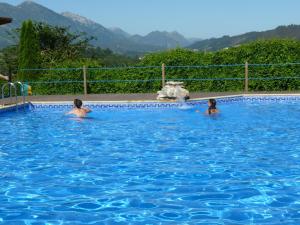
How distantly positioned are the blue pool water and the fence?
23.2ft

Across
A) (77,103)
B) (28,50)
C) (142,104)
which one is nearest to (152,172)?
(77,103)

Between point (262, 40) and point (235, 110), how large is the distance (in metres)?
6.37

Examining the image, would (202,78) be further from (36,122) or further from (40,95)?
(36,122)

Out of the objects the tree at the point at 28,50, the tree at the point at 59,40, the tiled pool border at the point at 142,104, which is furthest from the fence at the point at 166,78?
the tree at the point at 59,40

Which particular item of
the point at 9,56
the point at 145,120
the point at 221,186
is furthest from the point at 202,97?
the point at 9,56

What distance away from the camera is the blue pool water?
564cm

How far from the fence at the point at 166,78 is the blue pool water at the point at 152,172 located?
7.07 meters

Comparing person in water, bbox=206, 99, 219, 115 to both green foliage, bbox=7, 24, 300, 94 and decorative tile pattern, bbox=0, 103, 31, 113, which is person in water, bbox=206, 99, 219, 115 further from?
decorative tile pattern, bbox=0, 103, 31, 113

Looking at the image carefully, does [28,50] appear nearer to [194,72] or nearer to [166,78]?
[166,78]

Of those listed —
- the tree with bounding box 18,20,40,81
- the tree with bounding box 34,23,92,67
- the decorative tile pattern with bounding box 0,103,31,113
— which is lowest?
the decorative tile pattern with bounding box 0,103,31,113

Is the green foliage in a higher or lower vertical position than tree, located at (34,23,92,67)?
lower

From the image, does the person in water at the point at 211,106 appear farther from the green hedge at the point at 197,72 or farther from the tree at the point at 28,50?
the tree at the point at 28,50

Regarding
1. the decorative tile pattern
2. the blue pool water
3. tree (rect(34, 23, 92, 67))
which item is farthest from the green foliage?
tree (rect(34, 23, 92, 67))

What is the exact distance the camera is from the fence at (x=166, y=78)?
66.5ft
